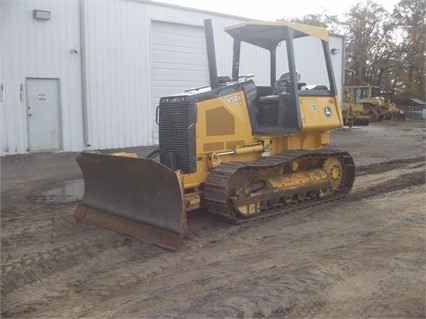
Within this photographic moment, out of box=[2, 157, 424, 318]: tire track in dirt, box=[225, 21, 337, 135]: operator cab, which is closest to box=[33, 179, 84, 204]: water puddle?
box=[2, 157, 424, 318]: tire track in dirt

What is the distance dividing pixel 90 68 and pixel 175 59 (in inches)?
129

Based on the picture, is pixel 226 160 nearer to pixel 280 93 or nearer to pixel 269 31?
pixel 280 93

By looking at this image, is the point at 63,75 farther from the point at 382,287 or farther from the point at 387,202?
the point at 382,287

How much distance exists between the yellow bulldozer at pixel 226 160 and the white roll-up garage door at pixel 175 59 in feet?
26.8

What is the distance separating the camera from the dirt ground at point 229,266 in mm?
3871

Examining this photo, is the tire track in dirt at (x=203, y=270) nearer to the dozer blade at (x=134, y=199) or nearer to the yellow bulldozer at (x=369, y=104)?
the dozer blade at (x=134, y=199)

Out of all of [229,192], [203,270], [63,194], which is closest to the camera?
[203,270]

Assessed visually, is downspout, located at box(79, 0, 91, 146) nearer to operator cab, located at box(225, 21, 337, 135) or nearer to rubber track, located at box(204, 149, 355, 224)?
operator cab, located at box(225, 21, 337, 135)

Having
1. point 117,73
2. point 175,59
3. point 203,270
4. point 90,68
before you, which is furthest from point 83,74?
point 203,270

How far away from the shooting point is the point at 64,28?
13359 mm

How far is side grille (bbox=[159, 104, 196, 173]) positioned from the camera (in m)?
6.29

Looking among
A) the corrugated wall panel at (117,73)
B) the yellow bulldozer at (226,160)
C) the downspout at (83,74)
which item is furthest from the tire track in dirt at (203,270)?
the corrugated wall panel at (117,73)

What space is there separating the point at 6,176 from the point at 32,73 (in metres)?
3.67

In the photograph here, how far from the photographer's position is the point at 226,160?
6.69m
